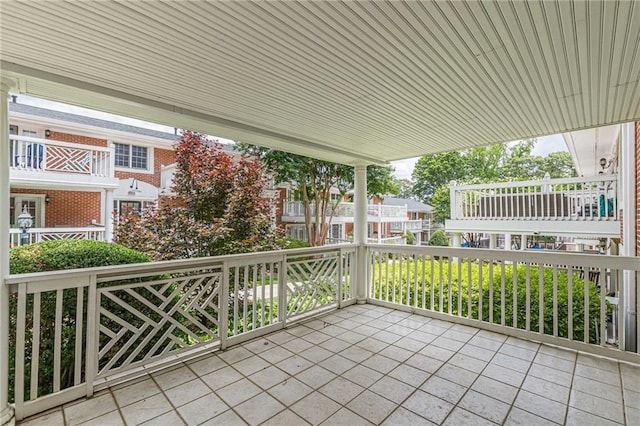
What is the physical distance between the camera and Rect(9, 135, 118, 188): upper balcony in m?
6.75

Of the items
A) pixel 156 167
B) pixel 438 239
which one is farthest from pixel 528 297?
pixel 438 239

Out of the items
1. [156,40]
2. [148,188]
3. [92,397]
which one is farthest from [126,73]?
[148,188]

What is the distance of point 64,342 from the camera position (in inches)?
104

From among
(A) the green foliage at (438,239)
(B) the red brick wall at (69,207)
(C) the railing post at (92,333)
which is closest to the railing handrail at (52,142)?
(B) the red brick wall at (69,207)

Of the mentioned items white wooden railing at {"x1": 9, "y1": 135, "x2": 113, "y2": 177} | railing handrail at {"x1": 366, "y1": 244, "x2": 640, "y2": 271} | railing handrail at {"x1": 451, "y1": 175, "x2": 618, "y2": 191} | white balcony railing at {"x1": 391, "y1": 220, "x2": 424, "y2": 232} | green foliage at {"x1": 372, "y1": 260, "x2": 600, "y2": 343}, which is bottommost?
green foliage at {"x1": 372, "y1": 260, "x2": 600, "y2": 343}

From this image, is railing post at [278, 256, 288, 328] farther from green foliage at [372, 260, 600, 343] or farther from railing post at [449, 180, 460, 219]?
railing post at [449, 180, 460, 219]

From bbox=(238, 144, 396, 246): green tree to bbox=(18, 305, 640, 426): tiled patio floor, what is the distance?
5.06 m

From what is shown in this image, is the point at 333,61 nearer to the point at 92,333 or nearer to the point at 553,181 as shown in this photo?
the point at 92,333

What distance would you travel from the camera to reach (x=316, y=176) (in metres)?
9.55

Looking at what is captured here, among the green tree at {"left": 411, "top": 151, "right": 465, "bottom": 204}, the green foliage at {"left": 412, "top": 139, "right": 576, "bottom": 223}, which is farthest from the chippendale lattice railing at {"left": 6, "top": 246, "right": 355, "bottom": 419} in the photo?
the green foliage at {"left": 412, "top": 139, "right": 576, "bottom": 223}

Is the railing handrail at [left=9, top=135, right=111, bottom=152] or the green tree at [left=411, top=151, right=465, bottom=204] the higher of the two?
the green tree at [left=411, top=151, right=465, bottom=204]

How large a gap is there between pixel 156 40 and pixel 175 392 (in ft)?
8.70

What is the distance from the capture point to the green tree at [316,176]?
7.77 metres

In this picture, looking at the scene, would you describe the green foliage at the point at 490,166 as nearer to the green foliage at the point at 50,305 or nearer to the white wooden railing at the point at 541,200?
the white wooden railing at the point at 541,200
